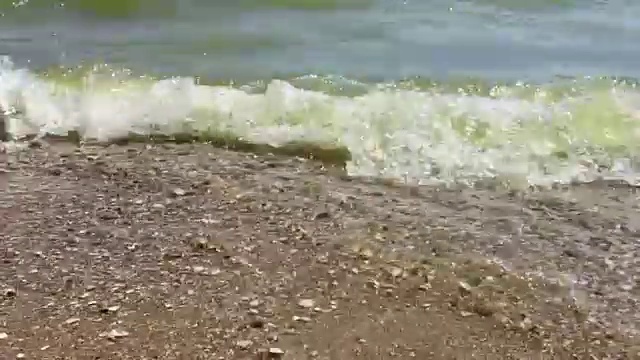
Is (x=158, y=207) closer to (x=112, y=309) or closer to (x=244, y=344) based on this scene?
(x=112, y=309)

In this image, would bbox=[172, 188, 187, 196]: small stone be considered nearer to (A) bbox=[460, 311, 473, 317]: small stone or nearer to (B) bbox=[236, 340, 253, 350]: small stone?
(B) bbox=[236, 340, 253, 350]: small stone

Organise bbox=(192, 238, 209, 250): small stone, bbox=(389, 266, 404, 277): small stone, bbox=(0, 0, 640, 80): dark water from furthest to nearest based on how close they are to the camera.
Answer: bbox=(0, 0, 640, 80): dark water < bbox=(192, 238, 209, 250): small stone < bbox=(389, 266, 404, 277): small stone

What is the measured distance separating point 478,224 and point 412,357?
110cm

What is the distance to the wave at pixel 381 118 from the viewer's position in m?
4.68

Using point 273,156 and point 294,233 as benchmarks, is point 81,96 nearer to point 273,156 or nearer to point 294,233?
point 273,156

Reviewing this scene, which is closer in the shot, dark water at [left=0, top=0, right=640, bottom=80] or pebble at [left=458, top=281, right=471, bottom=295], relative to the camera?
pebble at [left=458, top=281, right=471, bottom=295]

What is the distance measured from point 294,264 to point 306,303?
0.28 m

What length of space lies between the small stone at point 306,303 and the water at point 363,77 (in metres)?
1.31

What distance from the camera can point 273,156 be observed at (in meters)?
4.70

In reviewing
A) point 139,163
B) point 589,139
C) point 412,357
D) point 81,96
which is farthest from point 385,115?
point 412,357

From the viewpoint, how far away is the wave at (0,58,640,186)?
184 inches

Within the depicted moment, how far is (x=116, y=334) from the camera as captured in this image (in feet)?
10.4

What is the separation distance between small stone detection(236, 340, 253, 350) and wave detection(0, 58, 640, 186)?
62.9 inches

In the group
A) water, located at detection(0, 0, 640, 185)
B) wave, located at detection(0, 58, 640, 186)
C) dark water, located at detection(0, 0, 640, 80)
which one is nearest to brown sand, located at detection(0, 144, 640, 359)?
wave, located at detection(0, 58, 640, 186)
